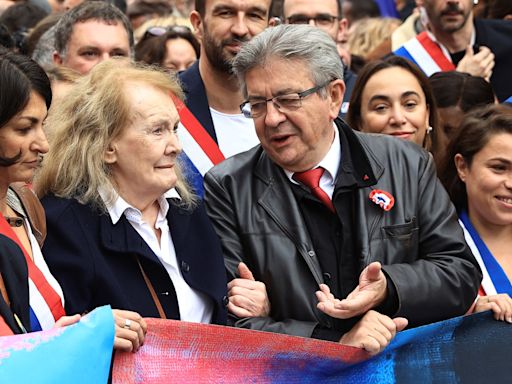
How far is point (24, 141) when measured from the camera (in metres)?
4.12

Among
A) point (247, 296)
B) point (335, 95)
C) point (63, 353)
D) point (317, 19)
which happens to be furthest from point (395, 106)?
point (63, 353)

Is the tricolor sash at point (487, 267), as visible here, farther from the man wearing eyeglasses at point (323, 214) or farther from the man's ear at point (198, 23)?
the man's ear at point (198, 23)

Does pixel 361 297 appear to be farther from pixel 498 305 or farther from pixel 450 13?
pixel 450 13

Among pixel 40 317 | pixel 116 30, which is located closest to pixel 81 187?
pixel 40 317

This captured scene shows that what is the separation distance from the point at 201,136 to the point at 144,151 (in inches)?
55.0

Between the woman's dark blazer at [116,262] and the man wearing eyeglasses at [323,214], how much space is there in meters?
0.16

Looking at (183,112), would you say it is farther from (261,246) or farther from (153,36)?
(153,36)

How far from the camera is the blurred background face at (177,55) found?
7.62 metres

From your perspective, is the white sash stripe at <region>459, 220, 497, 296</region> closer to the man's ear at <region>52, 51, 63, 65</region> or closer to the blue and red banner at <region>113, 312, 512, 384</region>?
the blue and red banner at <region>113, 312, 512, 384</region>

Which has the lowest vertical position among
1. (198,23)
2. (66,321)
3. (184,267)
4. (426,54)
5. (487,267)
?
(487,267)

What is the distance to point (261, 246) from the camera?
4.59 meters

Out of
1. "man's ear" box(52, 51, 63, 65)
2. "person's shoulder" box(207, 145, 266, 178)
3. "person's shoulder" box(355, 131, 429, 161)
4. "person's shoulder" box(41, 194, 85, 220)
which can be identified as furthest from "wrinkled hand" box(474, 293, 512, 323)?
"man's ear" box(52, 51, 63, 65)

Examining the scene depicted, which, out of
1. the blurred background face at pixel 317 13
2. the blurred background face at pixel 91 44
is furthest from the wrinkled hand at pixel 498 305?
the blurred background face at pixel 91 44

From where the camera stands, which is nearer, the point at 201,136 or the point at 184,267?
the point at 184,267
